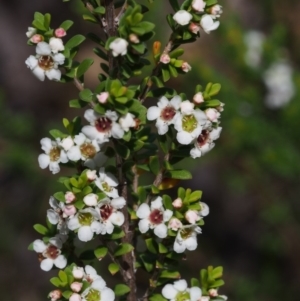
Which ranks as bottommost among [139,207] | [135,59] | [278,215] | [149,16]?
[278,215]

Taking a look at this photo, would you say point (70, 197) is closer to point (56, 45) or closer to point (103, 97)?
point (103, 97)

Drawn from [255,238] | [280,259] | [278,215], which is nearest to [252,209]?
[255,238]

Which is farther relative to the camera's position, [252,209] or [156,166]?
[252,209]

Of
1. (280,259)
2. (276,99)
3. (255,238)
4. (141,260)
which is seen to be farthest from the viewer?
(255,238)

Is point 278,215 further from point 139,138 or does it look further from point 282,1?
point 139,138

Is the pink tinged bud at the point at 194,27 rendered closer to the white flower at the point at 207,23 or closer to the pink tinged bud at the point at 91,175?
the white flower at the point at 207,23

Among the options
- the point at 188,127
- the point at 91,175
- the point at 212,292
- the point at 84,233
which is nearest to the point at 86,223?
the point at 84,233

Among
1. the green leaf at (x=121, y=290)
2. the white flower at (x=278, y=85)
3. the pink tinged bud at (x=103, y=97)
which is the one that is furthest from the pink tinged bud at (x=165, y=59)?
the white flower at (x=278, y=85)
